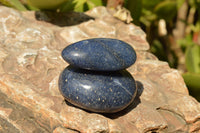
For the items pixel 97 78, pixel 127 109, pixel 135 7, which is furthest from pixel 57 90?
pixel 135 7

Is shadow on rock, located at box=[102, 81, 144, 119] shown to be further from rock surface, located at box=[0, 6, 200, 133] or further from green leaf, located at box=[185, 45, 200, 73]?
green leaf, located at box=[185, 45, 200, 73]

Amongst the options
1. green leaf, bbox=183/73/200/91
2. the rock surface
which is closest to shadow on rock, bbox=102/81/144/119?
the rock surface

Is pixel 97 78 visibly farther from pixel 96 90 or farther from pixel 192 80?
pixel 192 80

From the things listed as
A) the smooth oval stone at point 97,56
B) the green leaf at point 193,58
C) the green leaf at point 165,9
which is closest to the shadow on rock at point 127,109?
the smooth oval stone at point 97,56

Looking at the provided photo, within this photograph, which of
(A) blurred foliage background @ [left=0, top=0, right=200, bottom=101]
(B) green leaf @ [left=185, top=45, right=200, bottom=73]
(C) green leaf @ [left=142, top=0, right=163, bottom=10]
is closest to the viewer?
(A) blurred foliage background @ [left=0, top=0, right=200, bottom=101]

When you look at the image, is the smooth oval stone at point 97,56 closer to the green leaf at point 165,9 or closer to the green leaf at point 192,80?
the green leaf at point 192,80
